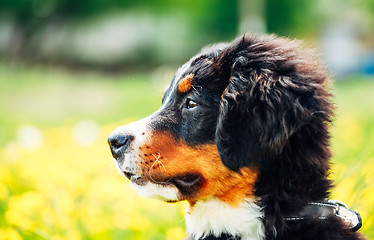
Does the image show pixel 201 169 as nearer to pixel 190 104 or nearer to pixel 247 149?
pixel 247 149

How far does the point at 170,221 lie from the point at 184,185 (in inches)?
43.4

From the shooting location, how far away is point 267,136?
254 centimetres

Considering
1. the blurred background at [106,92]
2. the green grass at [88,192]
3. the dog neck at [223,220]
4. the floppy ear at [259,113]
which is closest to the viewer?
the floppy ear at [259,113]

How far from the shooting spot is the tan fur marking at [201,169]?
2.77 metres

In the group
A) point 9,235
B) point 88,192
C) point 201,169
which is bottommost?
point 88,192

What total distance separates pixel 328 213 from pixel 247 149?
1.82 ft

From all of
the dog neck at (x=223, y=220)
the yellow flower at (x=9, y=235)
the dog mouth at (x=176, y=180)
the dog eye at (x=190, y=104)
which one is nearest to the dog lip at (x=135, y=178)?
the dog mouth at (x=176, y=180)

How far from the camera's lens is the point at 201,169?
280 cm

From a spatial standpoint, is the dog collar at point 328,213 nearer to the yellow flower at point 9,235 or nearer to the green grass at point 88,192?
the green grass at point 88,192

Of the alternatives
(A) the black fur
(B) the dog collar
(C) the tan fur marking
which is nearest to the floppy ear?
(A) the black fur

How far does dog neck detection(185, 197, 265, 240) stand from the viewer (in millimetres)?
2727

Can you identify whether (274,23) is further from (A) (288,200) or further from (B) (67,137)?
(A) (288,200)

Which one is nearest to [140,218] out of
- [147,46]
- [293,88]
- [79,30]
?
[293,88]

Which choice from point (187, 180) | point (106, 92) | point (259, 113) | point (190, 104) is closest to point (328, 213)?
point (259, 113)
